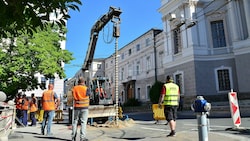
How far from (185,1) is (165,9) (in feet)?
14.4

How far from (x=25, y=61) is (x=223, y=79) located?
19822mm

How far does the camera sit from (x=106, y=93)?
53.3 feet

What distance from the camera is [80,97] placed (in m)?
6.75

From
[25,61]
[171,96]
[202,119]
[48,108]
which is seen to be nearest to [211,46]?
[25,61]

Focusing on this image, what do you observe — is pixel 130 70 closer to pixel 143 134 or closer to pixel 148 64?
pixel 148 64

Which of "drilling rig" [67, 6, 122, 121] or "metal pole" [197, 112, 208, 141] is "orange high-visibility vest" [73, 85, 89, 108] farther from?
"drilling rig" [67, 6, 122, 121]

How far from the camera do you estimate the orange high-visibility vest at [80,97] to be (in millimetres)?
6695

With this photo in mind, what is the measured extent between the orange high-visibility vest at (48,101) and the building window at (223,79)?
69.0 ft

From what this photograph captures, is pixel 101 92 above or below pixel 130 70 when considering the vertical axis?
below

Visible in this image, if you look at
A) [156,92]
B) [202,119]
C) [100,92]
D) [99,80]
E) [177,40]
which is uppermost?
[177,40]

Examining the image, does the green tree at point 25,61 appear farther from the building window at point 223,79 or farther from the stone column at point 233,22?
the stone column at point 233,22

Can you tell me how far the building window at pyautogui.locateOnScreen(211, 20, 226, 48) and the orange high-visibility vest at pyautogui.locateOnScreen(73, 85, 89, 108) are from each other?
22.6 m

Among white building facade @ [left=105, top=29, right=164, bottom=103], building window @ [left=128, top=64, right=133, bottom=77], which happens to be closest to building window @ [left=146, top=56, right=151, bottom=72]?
white building facade @ [left=105, top=29, right=164, bottom=103]

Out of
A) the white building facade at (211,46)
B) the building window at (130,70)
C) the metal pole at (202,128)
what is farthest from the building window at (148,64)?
the metal pole at (202,128)
